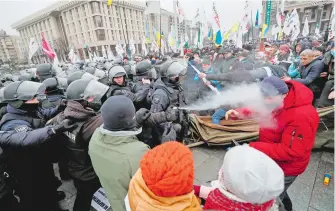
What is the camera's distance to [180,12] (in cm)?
1781

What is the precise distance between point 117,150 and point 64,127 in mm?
905

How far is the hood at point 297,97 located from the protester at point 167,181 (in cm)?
134

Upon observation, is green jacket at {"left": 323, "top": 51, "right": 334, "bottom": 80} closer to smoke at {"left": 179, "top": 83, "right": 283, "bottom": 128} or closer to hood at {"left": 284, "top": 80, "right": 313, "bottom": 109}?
smoke at {"left": 179, "top": 83, "right": 283, "bottom": 128}

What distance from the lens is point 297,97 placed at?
5.97 feet

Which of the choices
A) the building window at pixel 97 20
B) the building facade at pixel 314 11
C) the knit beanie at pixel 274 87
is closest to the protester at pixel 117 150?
the knit beanie at pixel 274 87

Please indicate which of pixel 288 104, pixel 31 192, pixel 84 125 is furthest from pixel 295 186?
pixel 31 192

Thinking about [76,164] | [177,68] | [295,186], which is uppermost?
[177,68]

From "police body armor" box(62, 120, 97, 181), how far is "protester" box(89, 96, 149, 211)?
56cm

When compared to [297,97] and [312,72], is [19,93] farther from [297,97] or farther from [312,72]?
[312,72]

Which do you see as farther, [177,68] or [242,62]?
[242,62]

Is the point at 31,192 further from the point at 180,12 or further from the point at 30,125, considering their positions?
the point at 180,12

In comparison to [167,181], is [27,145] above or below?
below

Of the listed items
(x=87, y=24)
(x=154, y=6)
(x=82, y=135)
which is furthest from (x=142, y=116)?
(x=87, y=24)

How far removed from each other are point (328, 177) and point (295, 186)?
1.83 feet
